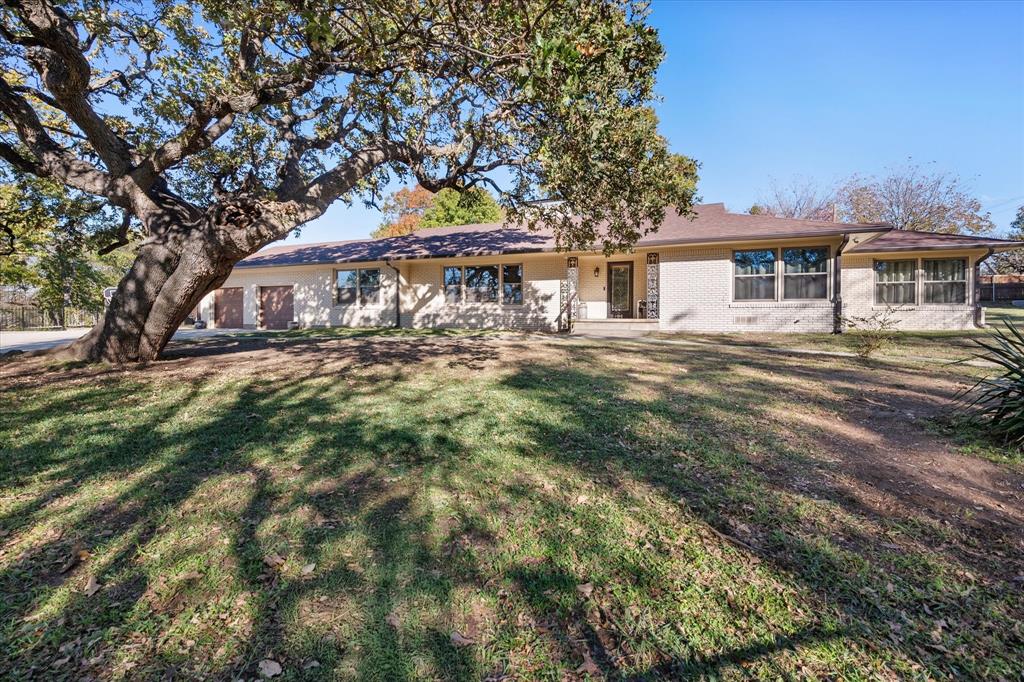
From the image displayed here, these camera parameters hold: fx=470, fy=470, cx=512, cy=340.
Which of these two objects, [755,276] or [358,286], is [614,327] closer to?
[755,276]

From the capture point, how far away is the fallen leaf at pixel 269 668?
6.57ft

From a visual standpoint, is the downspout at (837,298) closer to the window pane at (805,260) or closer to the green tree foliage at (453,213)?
the window pane at (805,260)

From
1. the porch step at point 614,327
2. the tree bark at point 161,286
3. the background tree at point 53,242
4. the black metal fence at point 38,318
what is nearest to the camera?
the tree bark at point 161,286

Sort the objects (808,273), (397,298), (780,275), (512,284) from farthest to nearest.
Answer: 1. (397,298)
2. (512,284)
3. (780,275)
4. (808,273)

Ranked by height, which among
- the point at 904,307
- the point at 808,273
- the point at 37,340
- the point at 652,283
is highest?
the point at 808,273

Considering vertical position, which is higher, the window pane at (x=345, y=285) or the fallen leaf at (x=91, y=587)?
the window pane at (x=345, y=285)

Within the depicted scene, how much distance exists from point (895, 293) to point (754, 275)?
195 inches

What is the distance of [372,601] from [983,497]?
434cm

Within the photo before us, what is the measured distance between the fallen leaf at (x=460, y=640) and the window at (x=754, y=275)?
15482 mm

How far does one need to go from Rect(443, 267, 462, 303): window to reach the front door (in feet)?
19.0

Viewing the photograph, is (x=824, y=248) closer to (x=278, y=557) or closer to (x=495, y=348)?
(x=495, y=348)

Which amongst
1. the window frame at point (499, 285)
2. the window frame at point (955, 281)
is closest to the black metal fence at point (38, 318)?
the window frame at point (499, 285)

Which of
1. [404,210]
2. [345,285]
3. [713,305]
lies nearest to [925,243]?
[713,305]

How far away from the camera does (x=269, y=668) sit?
2.03m
